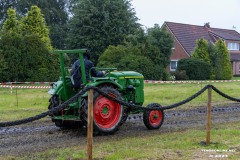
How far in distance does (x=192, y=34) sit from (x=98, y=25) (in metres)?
14.1

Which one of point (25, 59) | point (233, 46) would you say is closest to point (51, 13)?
point (233, 46)

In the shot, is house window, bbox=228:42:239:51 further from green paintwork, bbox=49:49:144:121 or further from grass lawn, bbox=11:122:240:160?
grass lawn, bbox=11:122:240:160

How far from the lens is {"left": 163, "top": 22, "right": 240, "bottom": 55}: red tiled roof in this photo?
4386 centimetres

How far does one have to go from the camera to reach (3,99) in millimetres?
15727

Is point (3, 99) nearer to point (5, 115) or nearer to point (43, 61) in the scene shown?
point (5, 115)

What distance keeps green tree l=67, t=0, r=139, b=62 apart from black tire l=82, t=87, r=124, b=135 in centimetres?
2769

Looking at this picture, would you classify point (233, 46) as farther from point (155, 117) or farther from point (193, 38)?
point (155, 117)

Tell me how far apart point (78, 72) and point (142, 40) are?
2307cm

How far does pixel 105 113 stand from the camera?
8.53 m

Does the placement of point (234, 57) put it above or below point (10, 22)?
below

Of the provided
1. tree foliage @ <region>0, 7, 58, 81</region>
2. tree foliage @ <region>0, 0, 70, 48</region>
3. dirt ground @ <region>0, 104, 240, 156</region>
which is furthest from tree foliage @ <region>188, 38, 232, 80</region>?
dirt ground @ <region>0, 104, 240, 156</region>

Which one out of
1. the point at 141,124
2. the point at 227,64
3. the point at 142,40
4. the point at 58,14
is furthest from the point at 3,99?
the point at 58,14

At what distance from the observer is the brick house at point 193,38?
142ft

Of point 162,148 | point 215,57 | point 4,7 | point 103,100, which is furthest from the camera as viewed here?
point 4,7
